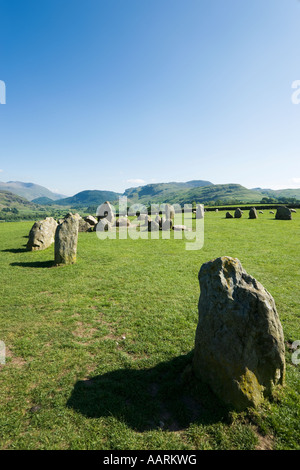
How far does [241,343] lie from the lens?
14.3 feet

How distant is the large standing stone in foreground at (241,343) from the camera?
4.31 metres

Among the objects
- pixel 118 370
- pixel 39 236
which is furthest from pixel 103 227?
pixel 118 370

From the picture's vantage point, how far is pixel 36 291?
415 inches

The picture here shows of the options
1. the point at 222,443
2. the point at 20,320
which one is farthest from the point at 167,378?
the point at 20,320

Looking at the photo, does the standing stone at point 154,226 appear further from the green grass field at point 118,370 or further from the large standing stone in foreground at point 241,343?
the large standing stone in foreground at point 241,343

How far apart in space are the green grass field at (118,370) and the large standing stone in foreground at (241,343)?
1.01 ft

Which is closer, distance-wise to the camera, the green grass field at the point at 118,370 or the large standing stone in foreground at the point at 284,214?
the green grass field at the point at 118,370

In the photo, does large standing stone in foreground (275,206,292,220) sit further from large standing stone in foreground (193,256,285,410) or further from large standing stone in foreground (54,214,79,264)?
large standing stone in foreground (193,256,285,410)

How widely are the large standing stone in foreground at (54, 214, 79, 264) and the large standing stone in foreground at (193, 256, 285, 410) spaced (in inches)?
465

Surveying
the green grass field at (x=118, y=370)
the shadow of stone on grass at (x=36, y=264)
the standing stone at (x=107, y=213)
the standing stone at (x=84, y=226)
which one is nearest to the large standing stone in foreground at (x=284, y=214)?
the standing stone at (x=107, y=213)

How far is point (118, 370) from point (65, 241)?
1039cm

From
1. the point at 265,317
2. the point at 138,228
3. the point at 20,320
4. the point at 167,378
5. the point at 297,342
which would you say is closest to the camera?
the point at 265,317

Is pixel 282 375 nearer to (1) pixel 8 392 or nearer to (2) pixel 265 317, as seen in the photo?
(2) pixel 265 317
